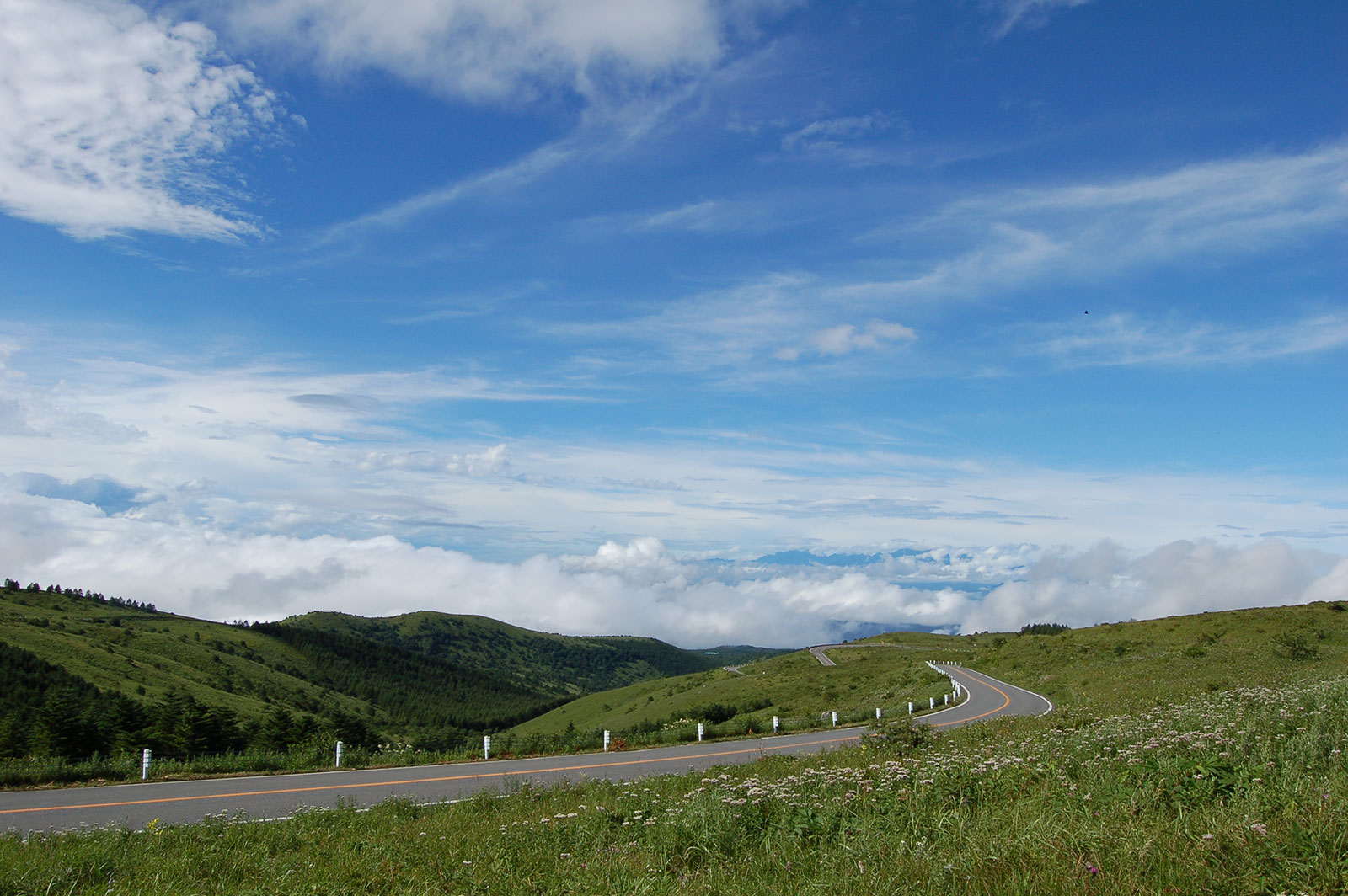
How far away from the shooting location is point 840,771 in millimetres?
10562

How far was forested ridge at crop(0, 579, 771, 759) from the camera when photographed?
1299 inches

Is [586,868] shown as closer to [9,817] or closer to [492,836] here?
[492,836]

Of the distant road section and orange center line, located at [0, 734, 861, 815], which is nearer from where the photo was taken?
orange center line, located at [0, 734, 861, 815]

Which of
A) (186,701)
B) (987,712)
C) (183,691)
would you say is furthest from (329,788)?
(183,691)

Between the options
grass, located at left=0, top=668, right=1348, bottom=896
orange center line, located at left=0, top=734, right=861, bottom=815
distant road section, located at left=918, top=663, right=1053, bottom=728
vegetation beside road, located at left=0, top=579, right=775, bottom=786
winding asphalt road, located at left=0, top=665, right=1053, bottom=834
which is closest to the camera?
grass, located at left=0, top=668, right=1348, bottom=896

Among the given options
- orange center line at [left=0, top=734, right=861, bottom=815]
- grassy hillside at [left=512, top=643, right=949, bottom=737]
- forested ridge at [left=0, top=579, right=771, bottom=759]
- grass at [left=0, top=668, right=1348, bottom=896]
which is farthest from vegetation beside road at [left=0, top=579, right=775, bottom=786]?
grassy hillside at [left=512, top=643, right=949, bottom=737]

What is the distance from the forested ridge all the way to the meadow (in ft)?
68.1

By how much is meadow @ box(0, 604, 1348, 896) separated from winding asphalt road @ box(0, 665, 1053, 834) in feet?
12.1

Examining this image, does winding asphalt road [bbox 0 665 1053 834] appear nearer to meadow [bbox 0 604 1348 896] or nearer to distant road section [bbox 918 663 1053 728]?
meadow [bbox 0 604 1348 896]

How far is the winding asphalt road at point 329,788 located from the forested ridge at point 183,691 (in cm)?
874

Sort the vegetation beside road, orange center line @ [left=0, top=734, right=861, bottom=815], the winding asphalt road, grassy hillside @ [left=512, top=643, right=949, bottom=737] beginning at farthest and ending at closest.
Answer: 1. grassy hillside @ [left=512, top=643, right=949, bottom=737]
2. the vegetation beside road
3. orange center line @ [left=0, top=734, right=861, bottom=815]
4. the winding asphalt road

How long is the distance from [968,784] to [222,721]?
113 ft

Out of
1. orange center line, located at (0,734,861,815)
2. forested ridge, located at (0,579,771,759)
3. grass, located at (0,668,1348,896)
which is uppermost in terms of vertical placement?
grass, located at (0,668,1348,896)

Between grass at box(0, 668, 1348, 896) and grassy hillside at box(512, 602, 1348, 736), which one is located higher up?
grass at box(0, 668, 1348, 896)
